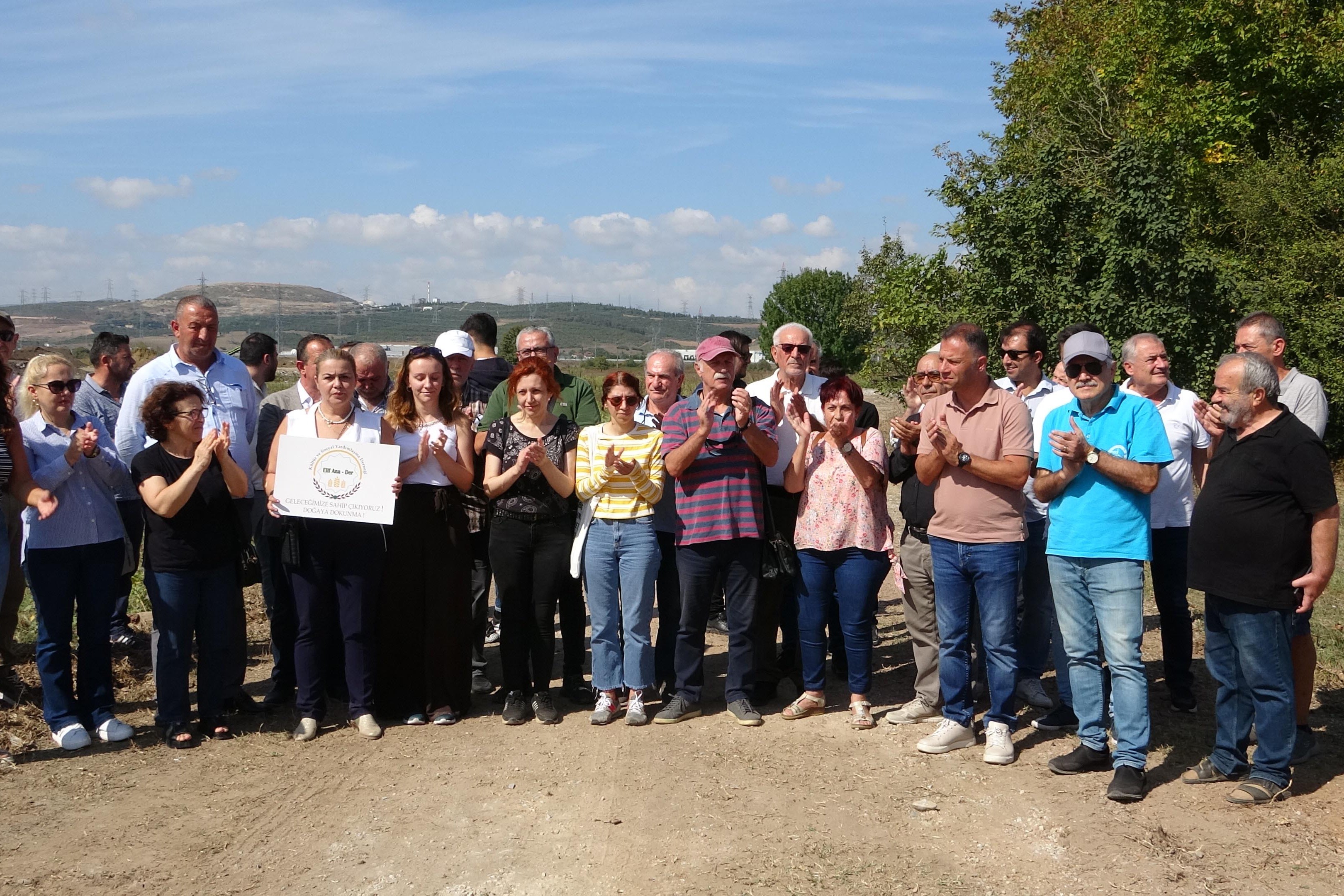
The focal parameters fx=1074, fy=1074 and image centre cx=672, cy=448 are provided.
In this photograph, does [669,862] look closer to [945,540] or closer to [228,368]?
[945,540]

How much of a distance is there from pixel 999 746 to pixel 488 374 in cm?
465

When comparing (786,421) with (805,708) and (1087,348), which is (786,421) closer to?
(805,708)

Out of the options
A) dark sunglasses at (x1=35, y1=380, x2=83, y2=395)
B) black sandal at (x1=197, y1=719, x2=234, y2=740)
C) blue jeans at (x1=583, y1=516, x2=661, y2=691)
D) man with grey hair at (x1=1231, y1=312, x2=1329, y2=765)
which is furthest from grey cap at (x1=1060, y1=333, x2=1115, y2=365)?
dark sunglasses at (x1=35, y1=380, x2=83, y2=395)

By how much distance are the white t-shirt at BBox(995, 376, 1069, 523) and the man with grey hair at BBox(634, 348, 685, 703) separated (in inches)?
80.0

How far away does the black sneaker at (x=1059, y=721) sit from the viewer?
631 centimetres

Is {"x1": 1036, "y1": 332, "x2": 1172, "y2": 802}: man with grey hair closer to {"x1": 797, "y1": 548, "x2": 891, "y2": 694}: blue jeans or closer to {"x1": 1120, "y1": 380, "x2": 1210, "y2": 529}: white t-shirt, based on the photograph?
{"x1": 1120, "y1": 380, "x2": 1210, "y2": 529}: white t-shirt

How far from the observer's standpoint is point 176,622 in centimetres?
623

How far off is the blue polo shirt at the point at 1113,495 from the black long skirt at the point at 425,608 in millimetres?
3498

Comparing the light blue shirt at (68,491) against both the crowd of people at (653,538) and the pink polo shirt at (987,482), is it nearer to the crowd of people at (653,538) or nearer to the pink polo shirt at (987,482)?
the crowd of people at (653,538)

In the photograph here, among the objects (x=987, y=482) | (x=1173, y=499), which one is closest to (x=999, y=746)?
(x=987, y=482)

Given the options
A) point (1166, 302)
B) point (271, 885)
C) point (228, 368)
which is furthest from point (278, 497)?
point (1166, 302)

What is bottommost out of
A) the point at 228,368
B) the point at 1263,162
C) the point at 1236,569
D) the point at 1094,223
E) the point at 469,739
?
the point at 469,739

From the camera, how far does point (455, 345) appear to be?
799 centimetres

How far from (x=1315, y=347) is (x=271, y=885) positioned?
21.9 meters
